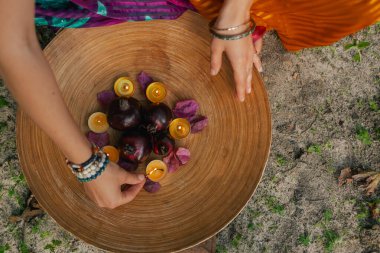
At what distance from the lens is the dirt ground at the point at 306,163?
1779 mm

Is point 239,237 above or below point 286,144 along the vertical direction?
below

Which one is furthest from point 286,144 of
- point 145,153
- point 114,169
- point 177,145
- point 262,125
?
point 114,169

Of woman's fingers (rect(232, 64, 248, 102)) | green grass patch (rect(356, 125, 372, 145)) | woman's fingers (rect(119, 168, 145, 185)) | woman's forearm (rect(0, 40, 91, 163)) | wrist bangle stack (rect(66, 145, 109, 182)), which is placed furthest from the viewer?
green grass patch (rect(356, 125, 372, 145))

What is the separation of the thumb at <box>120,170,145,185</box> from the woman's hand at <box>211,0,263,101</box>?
0.45 meters

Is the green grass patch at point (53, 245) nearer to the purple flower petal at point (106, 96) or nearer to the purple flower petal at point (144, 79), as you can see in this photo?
the purple flower petal at point (106, 96)

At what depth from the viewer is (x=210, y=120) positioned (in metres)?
1.54

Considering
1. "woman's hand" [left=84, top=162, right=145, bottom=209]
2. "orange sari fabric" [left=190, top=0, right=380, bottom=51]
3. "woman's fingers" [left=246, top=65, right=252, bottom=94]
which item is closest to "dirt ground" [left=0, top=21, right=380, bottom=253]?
"orange sari fabric" [left=190, top=0, right=380, bottom=51]

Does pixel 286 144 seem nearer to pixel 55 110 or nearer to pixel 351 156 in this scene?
pixel 351 156

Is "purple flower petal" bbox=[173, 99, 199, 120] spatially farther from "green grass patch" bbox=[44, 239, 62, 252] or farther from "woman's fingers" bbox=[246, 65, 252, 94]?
"green grass patch" bbox=[44, 239, 62, 252]

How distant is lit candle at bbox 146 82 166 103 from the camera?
4.97 feet

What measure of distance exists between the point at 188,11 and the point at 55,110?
2.25 feet

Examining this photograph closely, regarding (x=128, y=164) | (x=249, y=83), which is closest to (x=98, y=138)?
(x=128, y=164)

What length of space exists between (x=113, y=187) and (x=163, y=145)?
10.3 inches

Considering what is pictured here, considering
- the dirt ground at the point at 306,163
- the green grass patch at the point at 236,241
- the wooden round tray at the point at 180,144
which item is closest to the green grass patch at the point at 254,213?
the dirt ground at the point at 306,163
